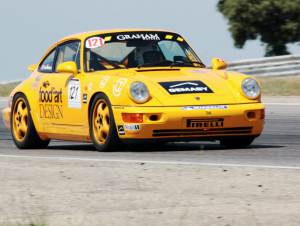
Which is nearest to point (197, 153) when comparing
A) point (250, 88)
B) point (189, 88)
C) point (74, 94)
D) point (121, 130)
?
point (189, 88)

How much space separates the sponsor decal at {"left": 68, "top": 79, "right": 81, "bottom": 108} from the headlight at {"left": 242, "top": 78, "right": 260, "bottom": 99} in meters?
1.79

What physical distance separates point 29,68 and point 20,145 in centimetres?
122

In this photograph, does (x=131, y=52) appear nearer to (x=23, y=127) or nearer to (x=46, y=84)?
(x=46, y=84)

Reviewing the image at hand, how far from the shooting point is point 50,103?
13.0 metres

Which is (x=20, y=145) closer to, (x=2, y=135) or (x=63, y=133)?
(x=63, y=133)

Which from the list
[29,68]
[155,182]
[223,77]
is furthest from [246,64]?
[155,182]

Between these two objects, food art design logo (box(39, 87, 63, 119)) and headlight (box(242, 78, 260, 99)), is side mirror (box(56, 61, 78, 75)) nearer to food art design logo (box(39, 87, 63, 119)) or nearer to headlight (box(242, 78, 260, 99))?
food art design logo (box(39, 87, 63, 119))

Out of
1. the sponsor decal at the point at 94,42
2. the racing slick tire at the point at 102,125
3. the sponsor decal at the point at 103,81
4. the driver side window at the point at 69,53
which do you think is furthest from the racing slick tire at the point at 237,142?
the driver side window at the point at 69,53

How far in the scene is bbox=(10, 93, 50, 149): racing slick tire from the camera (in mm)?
13383

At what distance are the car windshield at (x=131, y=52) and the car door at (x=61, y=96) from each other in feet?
0.73

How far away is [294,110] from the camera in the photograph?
18.8 m

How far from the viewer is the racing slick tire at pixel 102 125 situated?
11.7 meters

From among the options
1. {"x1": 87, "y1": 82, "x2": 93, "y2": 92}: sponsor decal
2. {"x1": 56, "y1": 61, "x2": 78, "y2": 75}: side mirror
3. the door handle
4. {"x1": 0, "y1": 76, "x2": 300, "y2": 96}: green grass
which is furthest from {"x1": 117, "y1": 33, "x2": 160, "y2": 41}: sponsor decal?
{"x1": 0, "y1": 76, "x2": 300, "y2": 96}: green grass

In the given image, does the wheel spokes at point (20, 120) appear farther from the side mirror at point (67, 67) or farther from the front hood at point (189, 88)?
the front hood at point (189, 88)
